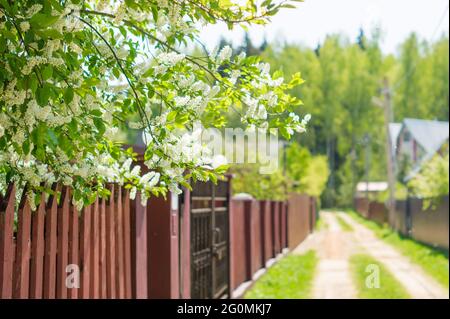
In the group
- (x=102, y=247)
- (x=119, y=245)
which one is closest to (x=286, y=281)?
(x=119, y=245)

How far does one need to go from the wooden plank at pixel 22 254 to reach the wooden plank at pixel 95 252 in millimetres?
889

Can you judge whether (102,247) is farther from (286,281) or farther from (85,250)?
(286,281)

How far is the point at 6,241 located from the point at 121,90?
87cm

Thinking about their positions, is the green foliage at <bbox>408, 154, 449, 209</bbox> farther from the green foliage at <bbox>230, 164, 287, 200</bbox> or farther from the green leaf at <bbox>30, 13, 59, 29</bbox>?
the green leaf at <bbox>30, 13, 59, 29</bbox>

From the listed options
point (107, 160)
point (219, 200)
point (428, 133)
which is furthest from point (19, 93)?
point (428, 133)

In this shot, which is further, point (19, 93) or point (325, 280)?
point (325, 280)

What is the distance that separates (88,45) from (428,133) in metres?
39.2

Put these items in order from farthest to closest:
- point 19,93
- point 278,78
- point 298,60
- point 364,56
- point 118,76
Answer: point 364,56, point 298,60, point 278,78, point 118,76, point 19,93

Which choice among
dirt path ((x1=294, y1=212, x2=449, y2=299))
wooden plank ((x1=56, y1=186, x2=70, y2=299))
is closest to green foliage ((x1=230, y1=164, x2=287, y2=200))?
dirt path ((x1=294, y1=212, x2=449, y2=299))

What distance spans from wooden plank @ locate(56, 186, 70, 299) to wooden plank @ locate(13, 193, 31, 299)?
0.38 metres

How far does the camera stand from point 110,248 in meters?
4.58

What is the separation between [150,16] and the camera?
140 inches

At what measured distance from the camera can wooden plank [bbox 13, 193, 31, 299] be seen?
3.29 metres
